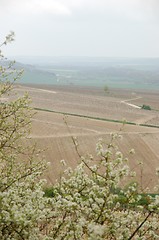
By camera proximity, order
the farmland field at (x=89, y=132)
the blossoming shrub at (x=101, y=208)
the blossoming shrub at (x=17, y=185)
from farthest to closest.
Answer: the farmland field at (x=89, y=132)
the blossoming shrub at (x=101, y=208)
the blossoming shrub at (x=17, y=185)

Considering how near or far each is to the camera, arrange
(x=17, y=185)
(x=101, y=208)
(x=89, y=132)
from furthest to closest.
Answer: (x=89, y=132), (x=17, y=185), (x=101, y=208)

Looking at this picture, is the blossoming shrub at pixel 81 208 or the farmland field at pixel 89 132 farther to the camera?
the farmland field at pixel 89 132

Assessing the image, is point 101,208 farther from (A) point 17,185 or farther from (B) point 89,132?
(B) point 89,132

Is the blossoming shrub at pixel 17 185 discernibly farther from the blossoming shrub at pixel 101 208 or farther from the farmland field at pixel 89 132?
the farmland field at pixel 89 132

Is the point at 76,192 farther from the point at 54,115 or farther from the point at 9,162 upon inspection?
the point at 54,115

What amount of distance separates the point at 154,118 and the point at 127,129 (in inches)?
381

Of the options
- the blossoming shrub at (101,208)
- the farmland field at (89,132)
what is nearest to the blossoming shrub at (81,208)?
the blossoming shrub at (101,208)

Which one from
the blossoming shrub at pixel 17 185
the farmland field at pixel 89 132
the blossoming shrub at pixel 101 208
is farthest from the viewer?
the farmland field at pixel 89 132

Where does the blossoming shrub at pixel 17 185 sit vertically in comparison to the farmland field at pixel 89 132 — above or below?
above

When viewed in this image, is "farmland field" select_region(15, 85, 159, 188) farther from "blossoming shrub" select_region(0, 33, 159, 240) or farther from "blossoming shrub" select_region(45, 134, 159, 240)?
"blossoming shrub" select_region(45, 134, 159, 240)

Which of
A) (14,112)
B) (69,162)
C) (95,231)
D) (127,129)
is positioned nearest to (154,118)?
(127,129)

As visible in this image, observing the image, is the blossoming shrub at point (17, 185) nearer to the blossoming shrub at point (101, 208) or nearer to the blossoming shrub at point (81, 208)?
the blossoming shrub at point (81, 208)

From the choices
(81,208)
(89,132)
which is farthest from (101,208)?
(89,132)

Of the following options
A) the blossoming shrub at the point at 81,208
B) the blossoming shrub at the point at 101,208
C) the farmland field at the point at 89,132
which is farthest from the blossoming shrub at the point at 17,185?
the farmland field at the point at 89,132
